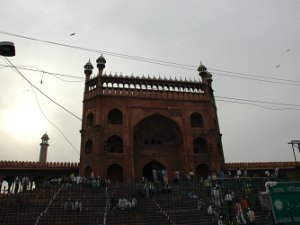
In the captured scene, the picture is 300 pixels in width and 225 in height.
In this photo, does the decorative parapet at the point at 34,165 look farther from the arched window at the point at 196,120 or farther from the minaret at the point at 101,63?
the arched window at the point at 196,120

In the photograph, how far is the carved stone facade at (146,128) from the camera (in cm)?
2322

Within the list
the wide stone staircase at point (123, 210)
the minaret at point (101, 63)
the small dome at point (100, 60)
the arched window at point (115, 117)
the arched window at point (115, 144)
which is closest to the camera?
the wide stone staircase at point (123, 210)

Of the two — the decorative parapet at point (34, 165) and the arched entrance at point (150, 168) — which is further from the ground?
the decorative parapet at point (34, 165)

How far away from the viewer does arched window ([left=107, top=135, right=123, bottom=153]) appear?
2383cm

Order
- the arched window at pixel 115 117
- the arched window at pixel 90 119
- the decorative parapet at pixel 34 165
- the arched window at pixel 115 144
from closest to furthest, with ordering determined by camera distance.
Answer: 1. the arched window at pixel 115 144
2. the decorative parapet at pixel 34 165
3. the arched window at pixel 90 119
4. the arched window at pixel 115 117

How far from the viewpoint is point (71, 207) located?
12523 mm

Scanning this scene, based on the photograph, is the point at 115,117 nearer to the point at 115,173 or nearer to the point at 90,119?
the point at 90,119

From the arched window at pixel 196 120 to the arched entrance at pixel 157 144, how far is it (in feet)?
6.45

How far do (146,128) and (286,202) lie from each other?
21367mm

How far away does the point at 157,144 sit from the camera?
84.7ft

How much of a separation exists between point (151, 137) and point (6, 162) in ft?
39.4

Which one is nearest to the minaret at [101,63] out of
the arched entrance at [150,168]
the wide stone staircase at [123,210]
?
the arched entrance at [150,168]

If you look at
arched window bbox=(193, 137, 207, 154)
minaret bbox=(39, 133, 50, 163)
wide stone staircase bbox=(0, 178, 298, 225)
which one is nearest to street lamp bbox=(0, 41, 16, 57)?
wide stone staircase bbox=(0, 178, 298, 225)

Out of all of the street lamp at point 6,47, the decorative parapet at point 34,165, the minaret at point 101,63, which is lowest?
the street lamp at point 6,47
